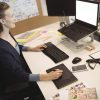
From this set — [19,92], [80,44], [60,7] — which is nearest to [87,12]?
[80,44]

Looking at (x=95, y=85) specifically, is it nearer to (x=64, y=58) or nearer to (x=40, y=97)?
(x=64, y=58)

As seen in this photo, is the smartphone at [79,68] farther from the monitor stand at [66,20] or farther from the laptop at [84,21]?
the monitor stand at [66,20]

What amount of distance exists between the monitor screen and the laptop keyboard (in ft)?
0.91

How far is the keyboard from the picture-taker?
1722 mm

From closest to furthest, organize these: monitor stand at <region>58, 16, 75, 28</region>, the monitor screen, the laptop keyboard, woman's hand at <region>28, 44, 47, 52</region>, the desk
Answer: the desk → the laptop keyboard → woman's hand at <region>28, 44, 47, 52</region> → the monitor screen → monitor stand at <region>58, 16, 75, 28</region>

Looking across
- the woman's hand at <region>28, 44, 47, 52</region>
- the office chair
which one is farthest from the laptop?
the office chair

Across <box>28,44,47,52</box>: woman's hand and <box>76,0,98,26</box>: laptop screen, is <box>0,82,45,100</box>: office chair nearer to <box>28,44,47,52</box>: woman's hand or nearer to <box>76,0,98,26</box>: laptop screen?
<box>28,44,47,52</box>: woman's hand

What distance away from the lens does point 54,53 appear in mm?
1814

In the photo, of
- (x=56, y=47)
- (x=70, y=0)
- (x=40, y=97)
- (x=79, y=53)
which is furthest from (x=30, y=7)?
(x=40, y=97)

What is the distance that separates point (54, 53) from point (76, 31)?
14.4 inches

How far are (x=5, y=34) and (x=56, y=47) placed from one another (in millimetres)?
574

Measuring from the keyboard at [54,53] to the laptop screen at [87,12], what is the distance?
0.44 metres

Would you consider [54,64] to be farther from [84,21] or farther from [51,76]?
[84,21]

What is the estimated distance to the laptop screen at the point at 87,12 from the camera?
1755 millimetres
